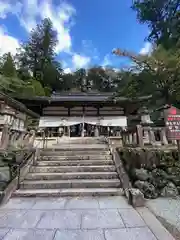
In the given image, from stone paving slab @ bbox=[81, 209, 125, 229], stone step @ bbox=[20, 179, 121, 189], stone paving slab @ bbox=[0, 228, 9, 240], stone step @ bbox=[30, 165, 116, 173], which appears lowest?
stone paving slab @ bbox=[0, 228, 9, 240]

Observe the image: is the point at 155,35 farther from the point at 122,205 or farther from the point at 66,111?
the point at 122,205

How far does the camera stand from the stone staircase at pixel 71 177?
3.72 metres

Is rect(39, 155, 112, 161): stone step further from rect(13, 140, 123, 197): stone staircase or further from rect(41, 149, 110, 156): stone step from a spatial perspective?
rect(41, 149, 110, 156): stone step

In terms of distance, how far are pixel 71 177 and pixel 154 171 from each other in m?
2.42

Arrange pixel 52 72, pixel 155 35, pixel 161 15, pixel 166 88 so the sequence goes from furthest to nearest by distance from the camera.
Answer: pixel 52 72
pixel 155 35
pixel 161 15
pixel 166 88

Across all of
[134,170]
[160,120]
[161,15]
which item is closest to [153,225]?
[134,170]

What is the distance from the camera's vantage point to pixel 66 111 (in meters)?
12.5

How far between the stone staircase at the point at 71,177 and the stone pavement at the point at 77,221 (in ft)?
0.95

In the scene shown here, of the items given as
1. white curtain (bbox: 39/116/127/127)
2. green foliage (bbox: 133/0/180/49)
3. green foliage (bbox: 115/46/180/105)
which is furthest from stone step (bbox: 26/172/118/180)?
green foliage (bbox: 133/0/180/49)

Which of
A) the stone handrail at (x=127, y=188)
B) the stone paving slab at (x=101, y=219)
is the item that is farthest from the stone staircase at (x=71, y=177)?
the stone paving slab at (x=101, y=219)

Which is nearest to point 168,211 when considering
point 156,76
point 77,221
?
point 77,221

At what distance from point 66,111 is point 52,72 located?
940 inches

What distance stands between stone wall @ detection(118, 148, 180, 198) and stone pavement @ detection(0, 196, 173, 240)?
2.77 ft

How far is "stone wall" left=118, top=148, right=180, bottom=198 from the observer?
383 cm
